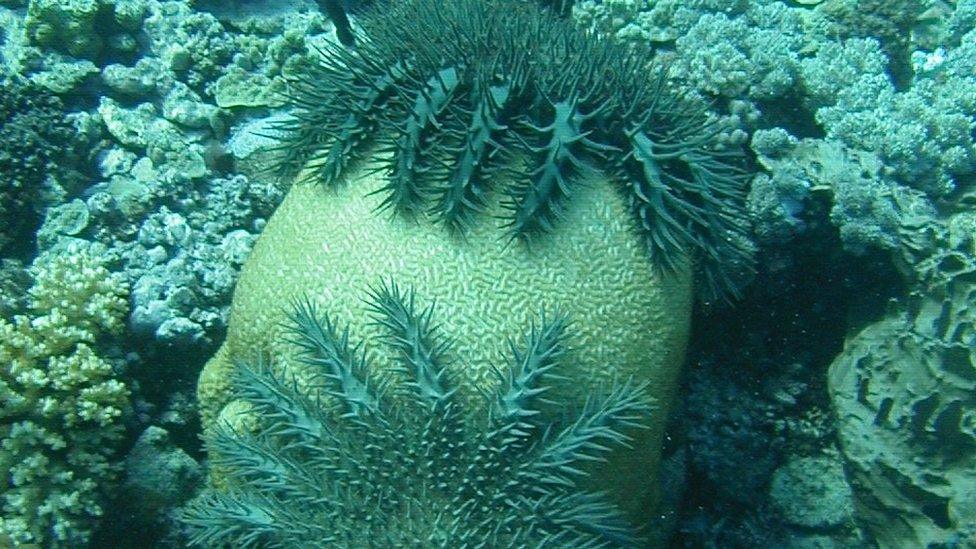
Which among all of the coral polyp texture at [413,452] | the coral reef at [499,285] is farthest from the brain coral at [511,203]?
the coral polyp texture at [413,452]

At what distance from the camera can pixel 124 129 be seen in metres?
4.40

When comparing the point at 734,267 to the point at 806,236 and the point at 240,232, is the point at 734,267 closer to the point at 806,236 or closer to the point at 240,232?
the point at 806,236

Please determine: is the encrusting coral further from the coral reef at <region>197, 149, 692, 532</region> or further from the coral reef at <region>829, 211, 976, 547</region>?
the coral reef at <region>829, 211, 976, 547</region>

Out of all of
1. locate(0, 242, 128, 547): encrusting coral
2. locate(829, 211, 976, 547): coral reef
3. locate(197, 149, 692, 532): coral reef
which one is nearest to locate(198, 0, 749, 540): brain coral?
locate(197, 149, 692, 532): coral reef

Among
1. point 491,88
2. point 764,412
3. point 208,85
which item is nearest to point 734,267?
point 764,412

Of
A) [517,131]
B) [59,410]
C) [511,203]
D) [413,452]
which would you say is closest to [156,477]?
[59,410]

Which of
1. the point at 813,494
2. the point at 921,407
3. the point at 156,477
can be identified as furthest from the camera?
the point at 813,494

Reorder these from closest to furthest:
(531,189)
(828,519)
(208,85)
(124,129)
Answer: (531,189) → (828,519) → (124,129) → (208,85)

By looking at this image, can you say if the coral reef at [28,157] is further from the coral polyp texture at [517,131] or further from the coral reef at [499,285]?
the coral polyp texture at [517,131]

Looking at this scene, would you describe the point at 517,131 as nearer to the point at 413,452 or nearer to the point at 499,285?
the point at 499,285

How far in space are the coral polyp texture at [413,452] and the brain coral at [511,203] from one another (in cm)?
12

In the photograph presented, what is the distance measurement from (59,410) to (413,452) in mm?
1979

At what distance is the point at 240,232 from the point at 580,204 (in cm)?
220

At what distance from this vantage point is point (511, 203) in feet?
9.45
